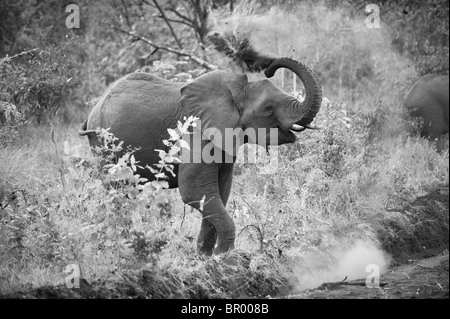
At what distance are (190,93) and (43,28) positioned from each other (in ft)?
19.1

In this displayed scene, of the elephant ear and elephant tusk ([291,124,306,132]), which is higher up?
the elephant ear

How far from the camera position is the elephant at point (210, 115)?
734cm

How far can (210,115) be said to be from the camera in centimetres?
757

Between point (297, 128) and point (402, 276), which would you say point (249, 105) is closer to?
point (297, 128)

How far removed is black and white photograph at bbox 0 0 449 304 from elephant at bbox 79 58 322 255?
0.01m

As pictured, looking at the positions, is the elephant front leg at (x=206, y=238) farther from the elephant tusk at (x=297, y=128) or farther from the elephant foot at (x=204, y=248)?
the elephant tusk at (x=297, y=128)

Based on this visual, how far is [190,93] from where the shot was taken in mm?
7730

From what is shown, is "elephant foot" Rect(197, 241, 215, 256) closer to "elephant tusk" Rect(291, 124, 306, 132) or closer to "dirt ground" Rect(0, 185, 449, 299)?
"dirt ground" Rect(0, 185, 449, 299)

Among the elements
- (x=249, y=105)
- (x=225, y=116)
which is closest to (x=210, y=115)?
(x=225, y=116)

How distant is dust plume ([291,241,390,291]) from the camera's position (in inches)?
321

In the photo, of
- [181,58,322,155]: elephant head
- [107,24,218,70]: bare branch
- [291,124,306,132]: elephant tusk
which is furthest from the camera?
[107,24,218,70]: bare branch

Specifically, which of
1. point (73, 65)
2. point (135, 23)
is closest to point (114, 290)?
point (73, 65)

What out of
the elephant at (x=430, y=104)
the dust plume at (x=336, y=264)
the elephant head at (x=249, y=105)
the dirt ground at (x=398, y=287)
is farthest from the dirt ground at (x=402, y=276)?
the elephant at (x=430, y=104)

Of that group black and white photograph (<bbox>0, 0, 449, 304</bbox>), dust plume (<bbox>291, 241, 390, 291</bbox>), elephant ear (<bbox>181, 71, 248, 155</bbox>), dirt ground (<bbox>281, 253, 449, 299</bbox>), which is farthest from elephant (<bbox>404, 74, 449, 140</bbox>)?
elephant ear (<bbox>181, 71, 248, 155</bbox>)
